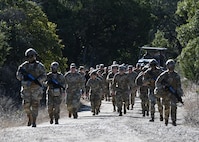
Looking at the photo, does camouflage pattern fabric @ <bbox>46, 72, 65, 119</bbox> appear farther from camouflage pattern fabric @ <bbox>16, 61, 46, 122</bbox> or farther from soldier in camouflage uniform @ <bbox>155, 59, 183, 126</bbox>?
soldier in camouflage uniform @ <bbox>155, 59, 183, 126</bbox>

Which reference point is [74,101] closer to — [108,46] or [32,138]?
[32,138]

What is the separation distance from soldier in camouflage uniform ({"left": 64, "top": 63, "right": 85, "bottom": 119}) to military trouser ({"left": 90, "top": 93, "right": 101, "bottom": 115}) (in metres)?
1.85

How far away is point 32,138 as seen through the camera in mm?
14992

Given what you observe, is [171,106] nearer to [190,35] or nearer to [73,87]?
[73,87]

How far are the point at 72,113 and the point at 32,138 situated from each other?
9.90 meters

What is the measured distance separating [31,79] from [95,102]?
315 inches

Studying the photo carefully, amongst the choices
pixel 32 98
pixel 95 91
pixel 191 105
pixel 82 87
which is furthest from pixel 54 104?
pixel 191 105

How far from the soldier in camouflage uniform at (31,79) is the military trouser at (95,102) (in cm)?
761

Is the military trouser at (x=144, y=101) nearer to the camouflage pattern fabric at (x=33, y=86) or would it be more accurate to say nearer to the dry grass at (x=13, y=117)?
the dry grass at (x=13, y=117)

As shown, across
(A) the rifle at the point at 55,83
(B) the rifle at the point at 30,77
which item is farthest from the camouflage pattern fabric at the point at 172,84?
(B) the rifle at the point at 30,77

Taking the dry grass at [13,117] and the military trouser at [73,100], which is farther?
the military trouser at [73,100]

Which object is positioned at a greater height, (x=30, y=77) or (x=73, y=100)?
(x=30, y=77)

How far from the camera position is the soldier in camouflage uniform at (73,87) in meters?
23.8

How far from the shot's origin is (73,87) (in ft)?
78.5
